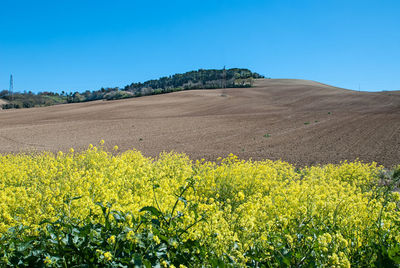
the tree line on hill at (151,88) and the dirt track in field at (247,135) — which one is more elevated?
the tree line on hill at (151,88)

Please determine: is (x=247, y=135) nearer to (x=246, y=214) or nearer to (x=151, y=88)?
(x=246, y=214)

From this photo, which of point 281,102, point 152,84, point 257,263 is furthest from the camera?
point 152,84

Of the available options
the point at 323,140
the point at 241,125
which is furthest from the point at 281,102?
the point at 323,140

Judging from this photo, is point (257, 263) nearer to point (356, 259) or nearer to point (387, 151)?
point (356, 259)

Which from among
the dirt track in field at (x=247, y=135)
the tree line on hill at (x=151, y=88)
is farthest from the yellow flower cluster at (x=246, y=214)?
the tree line on hill at (x=151, y=88)

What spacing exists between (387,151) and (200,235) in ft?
57.5

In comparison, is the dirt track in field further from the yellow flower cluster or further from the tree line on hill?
the tree line on hill

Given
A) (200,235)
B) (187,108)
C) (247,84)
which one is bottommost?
(200,235)

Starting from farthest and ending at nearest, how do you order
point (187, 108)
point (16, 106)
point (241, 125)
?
point (16, 106)
point (187, 108)
point (241, 125)

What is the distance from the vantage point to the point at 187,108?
4391cm

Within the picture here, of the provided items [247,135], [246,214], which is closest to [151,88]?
[247,135]

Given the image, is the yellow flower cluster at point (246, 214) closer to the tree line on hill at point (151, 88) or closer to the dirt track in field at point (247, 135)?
the dirt track in field at point (247, 135)

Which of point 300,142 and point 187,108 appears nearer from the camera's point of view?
point 300,142

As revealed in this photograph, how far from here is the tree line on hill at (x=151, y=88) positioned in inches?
2699
